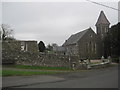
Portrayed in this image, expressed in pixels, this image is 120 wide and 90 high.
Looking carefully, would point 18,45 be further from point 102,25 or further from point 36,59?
point 102,25

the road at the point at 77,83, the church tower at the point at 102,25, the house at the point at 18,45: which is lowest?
the road at the point at 77,83

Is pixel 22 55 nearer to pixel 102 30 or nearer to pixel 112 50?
pixel 112 50

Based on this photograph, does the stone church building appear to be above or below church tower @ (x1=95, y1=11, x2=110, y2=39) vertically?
below

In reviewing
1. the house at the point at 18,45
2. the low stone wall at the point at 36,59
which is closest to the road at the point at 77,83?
the low stone wall at the point at 36,59

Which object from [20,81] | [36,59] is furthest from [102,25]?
[20,81]

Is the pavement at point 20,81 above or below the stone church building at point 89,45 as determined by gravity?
below

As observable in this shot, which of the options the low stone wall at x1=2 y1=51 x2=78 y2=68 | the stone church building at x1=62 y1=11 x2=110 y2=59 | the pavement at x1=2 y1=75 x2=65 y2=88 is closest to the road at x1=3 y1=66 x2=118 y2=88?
the pavement at x1=2 y1=75 x2=65 y2=88

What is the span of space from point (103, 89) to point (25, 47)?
25.4 metres

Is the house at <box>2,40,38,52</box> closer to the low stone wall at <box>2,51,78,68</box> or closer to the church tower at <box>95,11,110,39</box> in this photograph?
the low stone wall at <box>2,51,78,68</box>

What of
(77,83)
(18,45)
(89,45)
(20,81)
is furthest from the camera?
(89,45)

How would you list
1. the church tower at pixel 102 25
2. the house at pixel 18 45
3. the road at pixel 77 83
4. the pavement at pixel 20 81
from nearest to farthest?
the road at pixel 77 83 → the pavement at pixel 20 81 → the house at pixel 18 45 → the church tower at pixel 102 25

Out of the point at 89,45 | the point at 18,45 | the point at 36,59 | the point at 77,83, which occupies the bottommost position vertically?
the point at 77,83

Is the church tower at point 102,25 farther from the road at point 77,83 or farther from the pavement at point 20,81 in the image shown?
the pavement at point 20,81

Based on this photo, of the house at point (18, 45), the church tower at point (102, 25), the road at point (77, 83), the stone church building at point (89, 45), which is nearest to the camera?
the road at point (77, 83)
